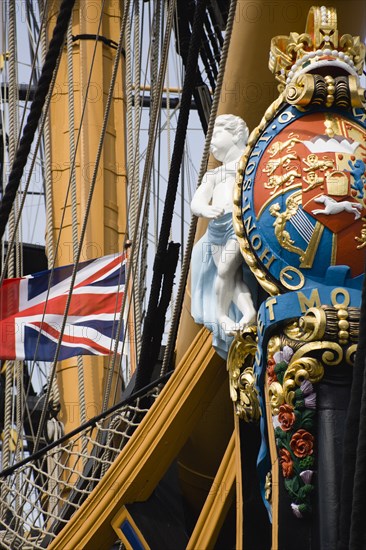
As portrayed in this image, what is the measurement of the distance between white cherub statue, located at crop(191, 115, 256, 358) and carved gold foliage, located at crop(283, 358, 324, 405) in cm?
58

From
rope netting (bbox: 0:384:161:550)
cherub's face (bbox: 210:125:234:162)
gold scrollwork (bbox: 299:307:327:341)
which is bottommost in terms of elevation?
rope netting (bbox: 0:384:161:550)

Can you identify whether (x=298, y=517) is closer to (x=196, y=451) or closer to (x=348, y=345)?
(x=348, y=345)

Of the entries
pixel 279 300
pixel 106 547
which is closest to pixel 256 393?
pixel 279 300

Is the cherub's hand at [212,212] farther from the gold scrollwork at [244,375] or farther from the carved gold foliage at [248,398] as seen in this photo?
the carved gold foliage at [248,398]

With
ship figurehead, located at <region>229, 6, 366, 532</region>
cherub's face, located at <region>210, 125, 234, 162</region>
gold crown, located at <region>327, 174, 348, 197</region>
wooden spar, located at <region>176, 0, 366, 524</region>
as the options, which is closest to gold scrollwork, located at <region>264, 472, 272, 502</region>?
ship figurehead, located at <region>229, 6, 366, 532</region>

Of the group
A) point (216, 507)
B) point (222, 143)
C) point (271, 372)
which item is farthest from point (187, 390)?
point (271, 372)

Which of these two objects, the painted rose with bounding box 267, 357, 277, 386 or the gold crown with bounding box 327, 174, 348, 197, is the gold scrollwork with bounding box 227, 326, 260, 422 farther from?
the gold crown with bounding box 327, 174, 348, 197

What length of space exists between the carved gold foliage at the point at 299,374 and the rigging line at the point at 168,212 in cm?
212

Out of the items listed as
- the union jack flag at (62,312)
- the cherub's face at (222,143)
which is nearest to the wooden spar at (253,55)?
the cherub's face at (222,143)

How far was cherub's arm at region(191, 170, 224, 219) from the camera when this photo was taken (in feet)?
21.6

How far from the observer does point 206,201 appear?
6695 millimetres

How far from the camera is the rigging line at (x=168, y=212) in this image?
7.89 m

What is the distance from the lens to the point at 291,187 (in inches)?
240

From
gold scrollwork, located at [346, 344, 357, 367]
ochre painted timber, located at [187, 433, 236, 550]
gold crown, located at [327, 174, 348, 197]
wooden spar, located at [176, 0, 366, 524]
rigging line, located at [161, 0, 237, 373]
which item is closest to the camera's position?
gold scrollwork, located at [346, 344, 357, 367]
